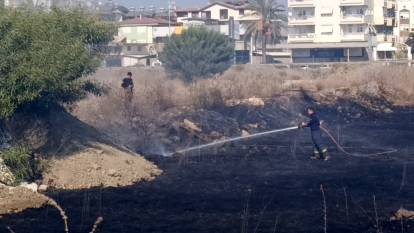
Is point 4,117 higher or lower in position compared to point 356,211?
higher

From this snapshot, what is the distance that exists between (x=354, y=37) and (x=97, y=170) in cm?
7464

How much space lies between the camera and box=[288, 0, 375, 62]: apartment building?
93500mm

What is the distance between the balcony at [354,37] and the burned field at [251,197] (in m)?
64.7

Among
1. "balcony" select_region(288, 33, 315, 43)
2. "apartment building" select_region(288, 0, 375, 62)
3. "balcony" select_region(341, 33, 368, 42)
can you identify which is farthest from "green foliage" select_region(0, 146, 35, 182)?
"balcony" select_region(288, 33, 315, 43)

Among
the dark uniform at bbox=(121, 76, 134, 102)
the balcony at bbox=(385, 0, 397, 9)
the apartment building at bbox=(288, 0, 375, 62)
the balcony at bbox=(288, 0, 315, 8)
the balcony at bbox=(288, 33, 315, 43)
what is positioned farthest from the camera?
the balcony at bbox=(385, 0, 397, 9)

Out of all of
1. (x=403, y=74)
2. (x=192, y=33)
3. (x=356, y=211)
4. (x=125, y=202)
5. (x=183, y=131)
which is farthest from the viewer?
(x=192, y=33)

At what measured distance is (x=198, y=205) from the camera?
18922mm

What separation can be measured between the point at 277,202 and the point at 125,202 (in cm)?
324

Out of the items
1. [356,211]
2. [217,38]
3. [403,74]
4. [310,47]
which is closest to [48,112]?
[356,211]

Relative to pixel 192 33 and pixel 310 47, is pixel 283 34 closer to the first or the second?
pixel 310 47

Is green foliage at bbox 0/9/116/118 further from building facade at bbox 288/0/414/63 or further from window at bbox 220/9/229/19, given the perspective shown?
window at bbox 220/9/229/19

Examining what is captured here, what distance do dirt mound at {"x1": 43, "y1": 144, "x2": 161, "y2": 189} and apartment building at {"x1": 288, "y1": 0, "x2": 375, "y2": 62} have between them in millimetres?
71218

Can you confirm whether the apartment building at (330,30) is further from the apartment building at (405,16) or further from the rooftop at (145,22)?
the rooftop at (145,22)

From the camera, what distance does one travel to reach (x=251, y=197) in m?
19.9
